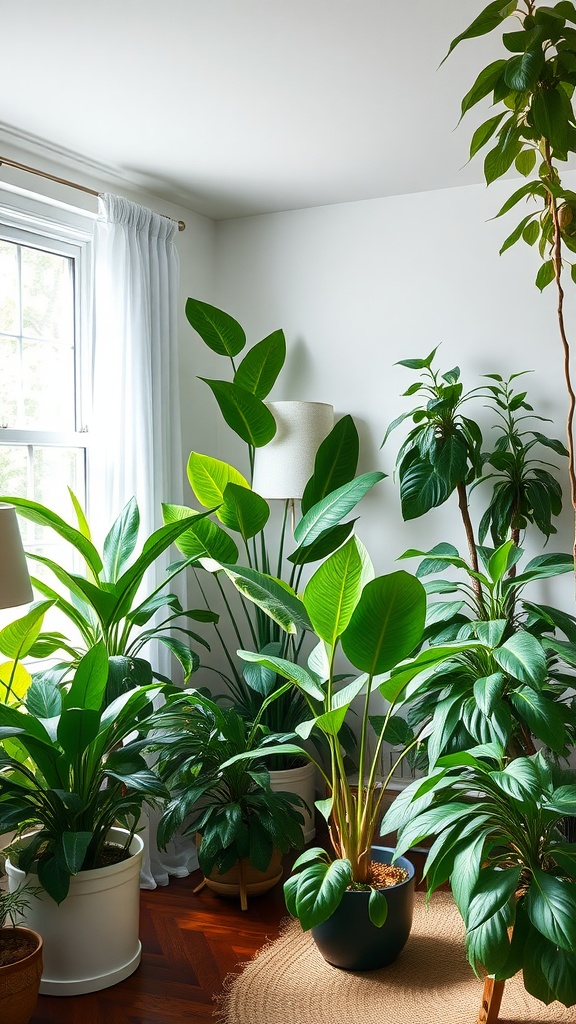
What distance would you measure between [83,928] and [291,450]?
6.29 feet

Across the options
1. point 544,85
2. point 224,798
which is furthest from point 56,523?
point 544,85

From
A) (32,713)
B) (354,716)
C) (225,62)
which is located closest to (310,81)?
(225,62)

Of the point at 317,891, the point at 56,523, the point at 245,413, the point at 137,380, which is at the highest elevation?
the point at 137,380

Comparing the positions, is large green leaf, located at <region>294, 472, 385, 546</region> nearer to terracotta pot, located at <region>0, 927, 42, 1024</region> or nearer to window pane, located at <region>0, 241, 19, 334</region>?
window pane, located at <region>0, 241, 19, 334</region>

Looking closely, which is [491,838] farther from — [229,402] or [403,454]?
[229,402]

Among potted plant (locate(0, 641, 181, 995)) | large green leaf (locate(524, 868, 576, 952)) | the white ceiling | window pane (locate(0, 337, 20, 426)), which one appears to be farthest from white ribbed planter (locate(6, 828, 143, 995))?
the white ceiling

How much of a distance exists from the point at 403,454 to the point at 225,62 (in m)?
1.51

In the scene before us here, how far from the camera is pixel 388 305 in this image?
388cm

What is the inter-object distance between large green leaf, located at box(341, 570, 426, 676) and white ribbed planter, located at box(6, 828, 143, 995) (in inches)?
37.5

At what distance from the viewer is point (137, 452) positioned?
3492mm

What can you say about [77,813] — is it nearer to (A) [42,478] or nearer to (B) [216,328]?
(A) [42,478]

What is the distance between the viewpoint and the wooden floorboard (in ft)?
8.03

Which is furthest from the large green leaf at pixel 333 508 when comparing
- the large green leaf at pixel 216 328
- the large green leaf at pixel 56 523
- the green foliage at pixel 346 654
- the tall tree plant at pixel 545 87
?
the tall tree plant at pixel 545 87

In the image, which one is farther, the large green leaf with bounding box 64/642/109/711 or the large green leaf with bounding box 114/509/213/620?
the large green leaf with bounding box 114/509/213/620
